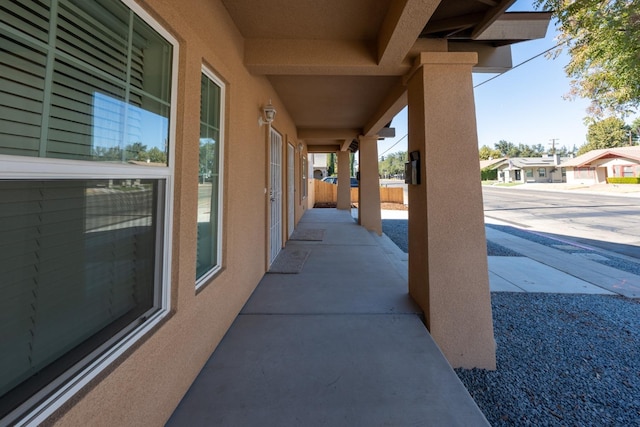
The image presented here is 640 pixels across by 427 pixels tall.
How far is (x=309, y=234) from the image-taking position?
6461 mm

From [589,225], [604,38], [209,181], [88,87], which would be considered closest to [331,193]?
[589,225]

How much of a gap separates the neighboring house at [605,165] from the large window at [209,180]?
131 ft

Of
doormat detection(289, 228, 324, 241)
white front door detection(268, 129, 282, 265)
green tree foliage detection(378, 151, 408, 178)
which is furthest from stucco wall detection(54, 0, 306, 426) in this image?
green tree foliage detection(378, 151, 408, 178)

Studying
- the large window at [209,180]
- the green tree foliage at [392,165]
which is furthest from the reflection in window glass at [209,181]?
the green tree foliage at [392,165]

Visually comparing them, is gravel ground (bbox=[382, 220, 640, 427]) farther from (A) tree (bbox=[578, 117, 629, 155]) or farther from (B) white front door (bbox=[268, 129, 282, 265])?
(A) tree (bbox=[578, 117, 629, 155])

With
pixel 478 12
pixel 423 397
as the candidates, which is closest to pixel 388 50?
pixel 478 12

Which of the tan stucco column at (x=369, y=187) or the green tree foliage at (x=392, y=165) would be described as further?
the green tree foliage at (x=392, y=165)

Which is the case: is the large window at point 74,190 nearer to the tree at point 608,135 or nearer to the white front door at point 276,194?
the white front door at point 276,194

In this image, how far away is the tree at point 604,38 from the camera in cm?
279

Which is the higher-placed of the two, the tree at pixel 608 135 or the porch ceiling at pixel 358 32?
the tree at pixel 608 135

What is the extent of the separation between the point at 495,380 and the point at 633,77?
5.02 m

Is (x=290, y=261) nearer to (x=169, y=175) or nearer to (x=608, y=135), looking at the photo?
(x=169, y=175)

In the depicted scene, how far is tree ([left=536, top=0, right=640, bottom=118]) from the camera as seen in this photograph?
2.79 metres

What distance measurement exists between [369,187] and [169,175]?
21.2 feet
